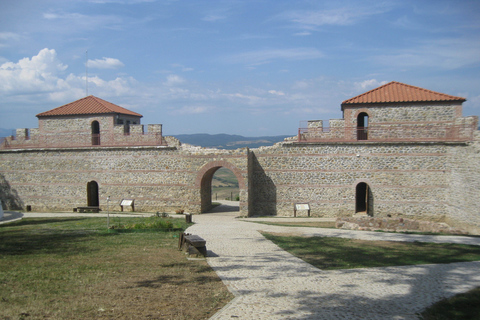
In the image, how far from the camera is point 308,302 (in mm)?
7707

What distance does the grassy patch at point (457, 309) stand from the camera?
7.24 m

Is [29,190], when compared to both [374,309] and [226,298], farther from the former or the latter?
[374,309]

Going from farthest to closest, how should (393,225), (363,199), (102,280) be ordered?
(363,199), (393,225), (102,280)

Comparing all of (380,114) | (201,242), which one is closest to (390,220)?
(380,114)

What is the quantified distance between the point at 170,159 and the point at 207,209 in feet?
13.0

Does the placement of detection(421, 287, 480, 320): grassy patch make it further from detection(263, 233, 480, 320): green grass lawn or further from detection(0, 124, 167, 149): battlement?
detection(0, 124, 167, 149): battlement

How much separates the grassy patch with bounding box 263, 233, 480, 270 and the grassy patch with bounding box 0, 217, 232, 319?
3.55 meters

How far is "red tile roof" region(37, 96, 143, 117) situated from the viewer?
2508 cm

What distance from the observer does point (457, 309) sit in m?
7.59

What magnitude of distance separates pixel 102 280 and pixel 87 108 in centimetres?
1928

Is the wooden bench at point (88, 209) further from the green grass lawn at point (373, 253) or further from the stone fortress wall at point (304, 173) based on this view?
the green grass lawn at point (373, 253)

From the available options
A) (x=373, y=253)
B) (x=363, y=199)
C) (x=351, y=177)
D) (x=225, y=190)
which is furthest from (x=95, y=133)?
(x=225, y=190)

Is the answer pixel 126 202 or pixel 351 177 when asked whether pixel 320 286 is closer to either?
pixel 351 177

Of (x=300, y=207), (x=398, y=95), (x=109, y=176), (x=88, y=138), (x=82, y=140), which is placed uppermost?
(x=398, y=95)
